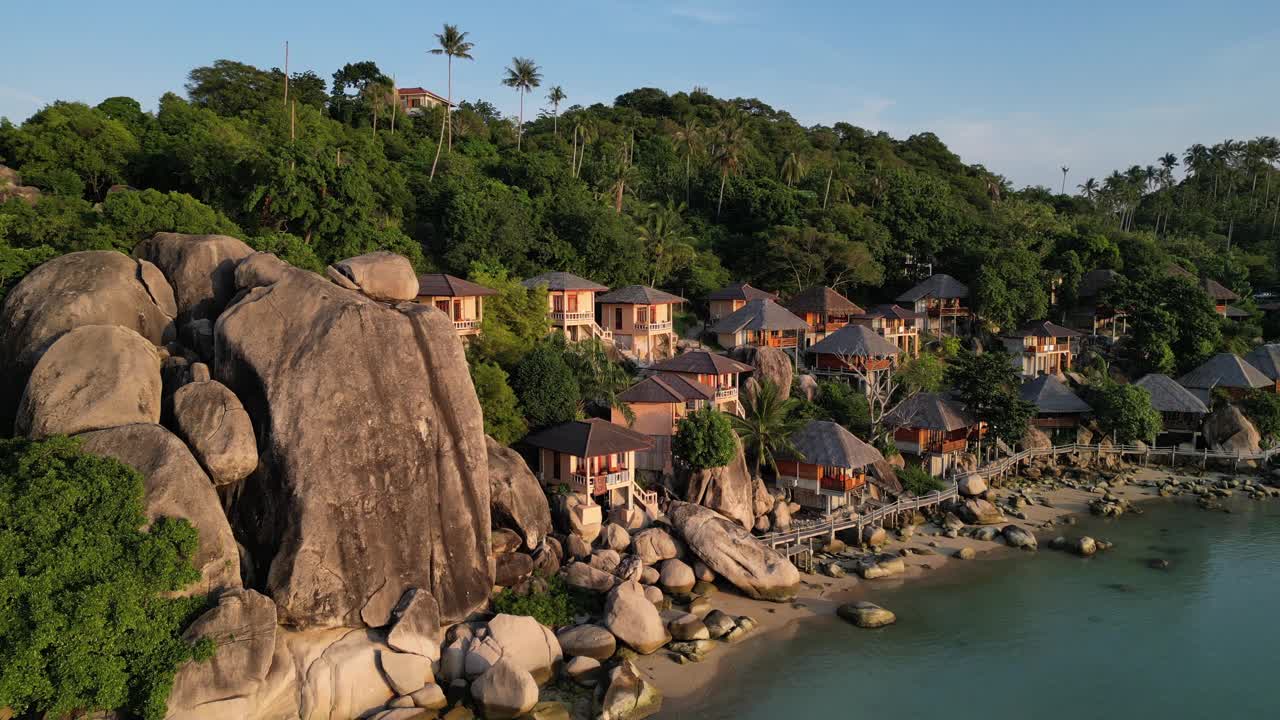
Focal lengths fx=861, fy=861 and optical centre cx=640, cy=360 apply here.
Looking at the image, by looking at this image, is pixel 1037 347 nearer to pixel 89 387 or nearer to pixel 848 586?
pixel 848 586

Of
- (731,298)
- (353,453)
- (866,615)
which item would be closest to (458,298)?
(353,453)

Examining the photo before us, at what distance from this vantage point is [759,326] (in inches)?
1784

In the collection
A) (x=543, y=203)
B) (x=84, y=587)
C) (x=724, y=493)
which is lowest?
(x=724, y=493)

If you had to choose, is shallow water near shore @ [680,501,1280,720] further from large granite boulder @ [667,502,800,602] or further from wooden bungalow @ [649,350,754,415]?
wooden bungalow @ [649,350,754,415]

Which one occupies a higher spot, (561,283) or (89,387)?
(561,283)

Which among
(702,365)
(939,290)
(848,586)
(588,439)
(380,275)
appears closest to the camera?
(380,275)

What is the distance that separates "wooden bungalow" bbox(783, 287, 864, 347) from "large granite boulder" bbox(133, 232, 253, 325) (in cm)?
3220

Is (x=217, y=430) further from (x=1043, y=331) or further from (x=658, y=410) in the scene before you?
(x=1043, y=331)

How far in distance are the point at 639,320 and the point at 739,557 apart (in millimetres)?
18371

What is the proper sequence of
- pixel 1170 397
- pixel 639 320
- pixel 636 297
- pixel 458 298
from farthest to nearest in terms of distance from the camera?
pixel 1170 397, pixel 639 320, pixel 636 297, pixel 458 298

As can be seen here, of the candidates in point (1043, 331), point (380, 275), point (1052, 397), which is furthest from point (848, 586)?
point (1043, 331)

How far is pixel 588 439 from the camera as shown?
2966cm

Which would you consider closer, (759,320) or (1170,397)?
(759,320)

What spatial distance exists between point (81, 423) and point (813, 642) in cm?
2020
